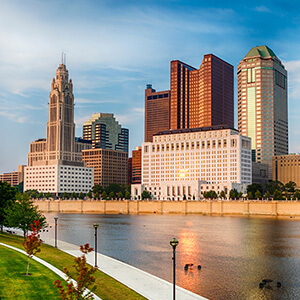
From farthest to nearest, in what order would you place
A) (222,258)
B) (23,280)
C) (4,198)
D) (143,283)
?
(4,198)
(222,258)
(143,283)
(23,280)

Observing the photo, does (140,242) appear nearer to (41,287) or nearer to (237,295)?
(237,295)

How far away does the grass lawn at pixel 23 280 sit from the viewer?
35.9 meters

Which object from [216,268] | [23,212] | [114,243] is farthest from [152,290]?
[114,243]

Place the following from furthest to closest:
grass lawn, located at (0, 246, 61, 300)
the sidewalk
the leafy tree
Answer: the leafy tree → the sidewalk → grass lawn, located at (0, 246, 61, 300)

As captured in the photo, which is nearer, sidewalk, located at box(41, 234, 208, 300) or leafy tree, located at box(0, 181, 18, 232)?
sidewalk, located at box(41, 234, 208, 300)

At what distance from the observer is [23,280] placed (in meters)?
39.9

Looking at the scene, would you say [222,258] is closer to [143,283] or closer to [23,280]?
[143,283]

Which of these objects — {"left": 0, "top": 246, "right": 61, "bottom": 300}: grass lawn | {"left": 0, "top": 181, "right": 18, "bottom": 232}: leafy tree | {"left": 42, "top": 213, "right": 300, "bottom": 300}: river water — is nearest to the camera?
{"left": 0, "top": 246, "right": 61, "bottom": 300}: grass lawn

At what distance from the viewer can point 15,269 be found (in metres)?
43.5

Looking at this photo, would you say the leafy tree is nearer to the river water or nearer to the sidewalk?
the river water

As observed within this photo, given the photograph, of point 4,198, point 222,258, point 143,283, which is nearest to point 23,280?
point 143,283

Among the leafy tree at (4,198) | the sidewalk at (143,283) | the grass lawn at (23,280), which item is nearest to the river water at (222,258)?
the sidewalk at (143,283)

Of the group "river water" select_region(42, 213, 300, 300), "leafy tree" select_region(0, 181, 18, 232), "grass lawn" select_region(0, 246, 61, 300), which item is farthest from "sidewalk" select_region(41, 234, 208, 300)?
"leafy tree" select_region(0, 181, 18, 232)

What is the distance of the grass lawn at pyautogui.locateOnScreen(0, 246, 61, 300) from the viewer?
35.9 meters
